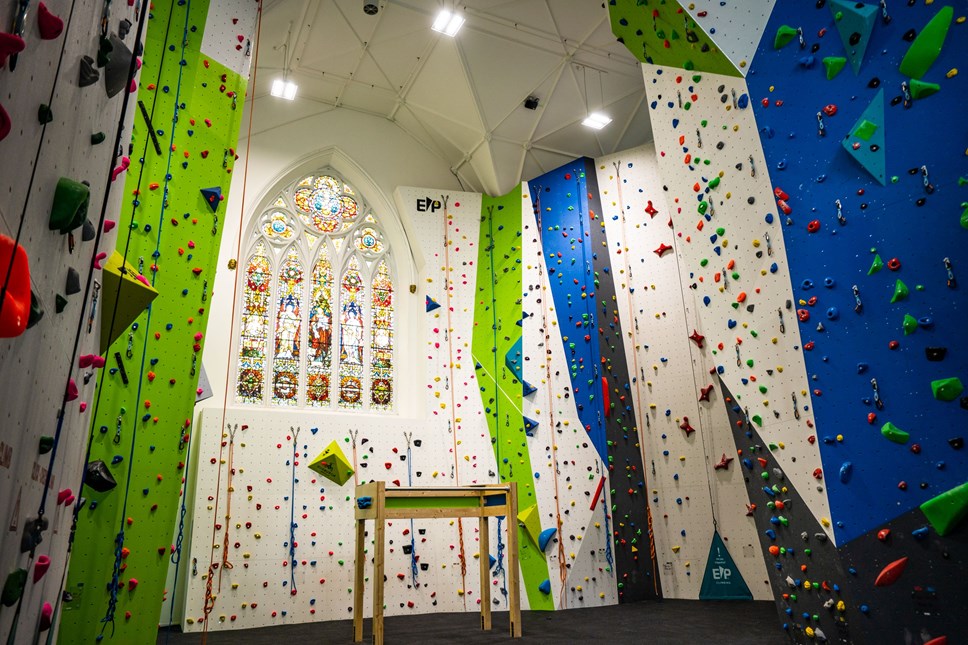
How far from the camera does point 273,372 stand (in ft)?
21.4

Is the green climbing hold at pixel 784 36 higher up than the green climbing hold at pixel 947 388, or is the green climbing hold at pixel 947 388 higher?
the green climbing hold at pixel 784 36

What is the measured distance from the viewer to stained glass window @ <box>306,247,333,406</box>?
21.9 feet

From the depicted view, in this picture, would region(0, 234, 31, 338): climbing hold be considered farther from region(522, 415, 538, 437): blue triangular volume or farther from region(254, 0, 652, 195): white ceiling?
region(254, 0, 652, 195): white ceiling

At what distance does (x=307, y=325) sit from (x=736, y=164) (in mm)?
4632

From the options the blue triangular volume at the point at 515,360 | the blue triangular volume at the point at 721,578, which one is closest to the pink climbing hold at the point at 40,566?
the blue triangular volume at the point at 515,360

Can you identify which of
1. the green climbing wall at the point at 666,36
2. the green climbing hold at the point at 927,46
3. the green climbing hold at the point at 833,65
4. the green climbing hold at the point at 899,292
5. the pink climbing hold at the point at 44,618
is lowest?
the pink climbing hold at the point at 44,618

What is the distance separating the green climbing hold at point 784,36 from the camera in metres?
3.36

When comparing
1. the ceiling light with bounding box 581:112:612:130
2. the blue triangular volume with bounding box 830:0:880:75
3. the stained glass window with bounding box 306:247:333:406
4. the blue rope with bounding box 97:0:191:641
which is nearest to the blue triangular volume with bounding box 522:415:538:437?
the stained glass window with bounding box 306:247:333:406

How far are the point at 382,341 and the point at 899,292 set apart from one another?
527 centimetres

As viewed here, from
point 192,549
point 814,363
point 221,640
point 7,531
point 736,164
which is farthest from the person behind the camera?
point 192,549

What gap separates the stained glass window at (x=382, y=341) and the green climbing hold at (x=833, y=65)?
16.6 feet

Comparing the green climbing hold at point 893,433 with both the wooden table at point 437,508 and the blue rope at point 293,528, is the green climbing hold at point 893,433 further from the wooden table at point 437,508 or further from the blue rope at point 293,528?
the blue rope at point 293,528

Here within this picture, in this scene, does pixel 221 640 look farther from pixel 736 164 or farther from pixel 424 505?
pixel 736 164

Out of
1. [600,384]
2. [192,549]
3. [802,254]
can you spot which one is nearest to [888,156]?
[802,254]
